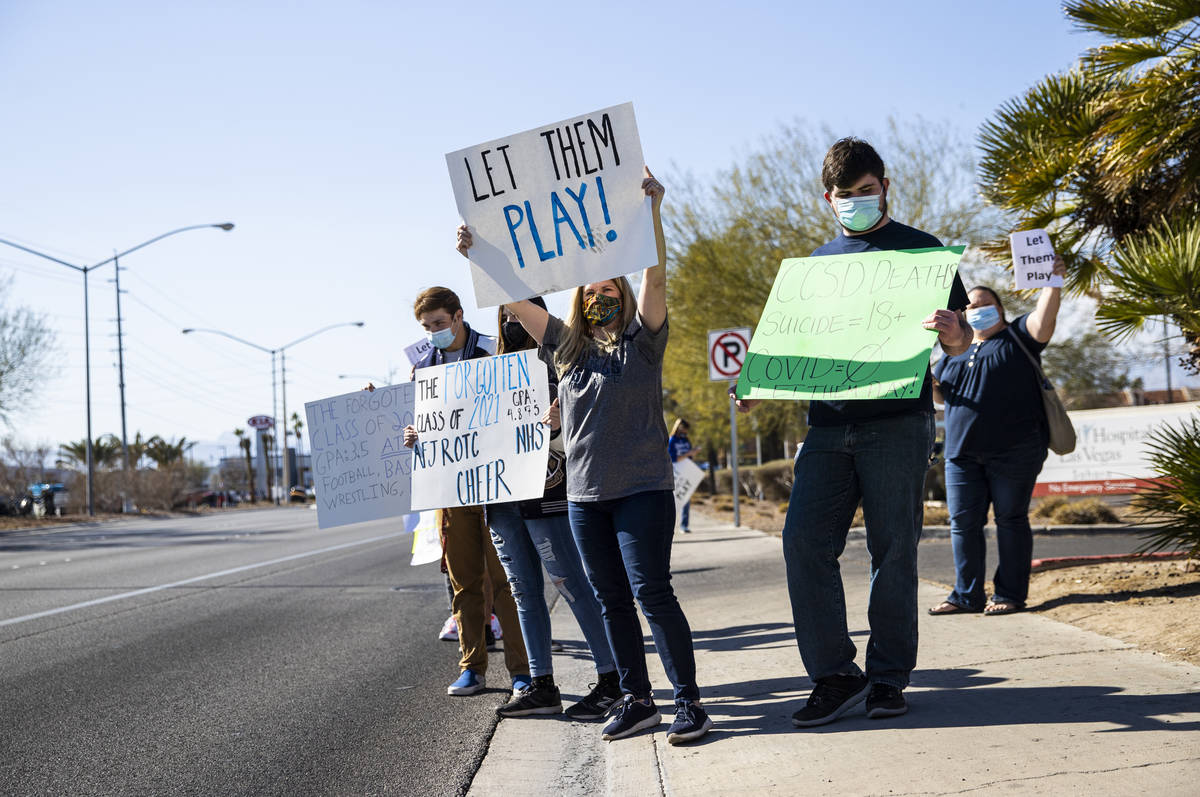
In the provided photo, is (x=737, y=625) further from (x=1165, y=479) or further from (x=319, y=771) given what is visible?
(x=319, y=771)

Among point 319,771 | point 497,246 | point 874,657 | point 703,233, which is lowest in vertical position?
point 319,771

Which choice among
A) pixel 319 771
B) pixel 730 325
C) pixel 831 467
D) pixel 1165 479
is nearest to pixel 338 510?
pixel 319 771

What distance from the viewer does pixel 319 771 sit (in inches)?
177

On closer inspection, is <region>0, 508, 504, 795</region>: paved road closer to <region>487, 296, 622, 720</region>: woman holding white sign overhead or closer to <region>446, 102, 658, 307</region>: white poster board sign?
<region>487, 296, 622, 720</region>: woman holding white sign overhead

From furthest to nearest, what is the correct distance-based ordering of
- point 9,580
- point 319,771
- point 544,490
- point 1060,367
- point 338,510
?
1. point 1060,367
2. point 9,580
3. point 338,510
4. point 544,490
5. point 319,771

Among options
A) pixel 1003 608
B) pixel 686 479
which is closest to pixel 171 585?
pixel 686 479

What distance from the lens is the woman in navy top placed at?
248 inches

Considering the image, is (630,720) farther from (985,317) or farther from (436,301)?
(985,317)

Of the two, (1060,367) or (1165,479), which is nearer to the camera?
(1165,479)

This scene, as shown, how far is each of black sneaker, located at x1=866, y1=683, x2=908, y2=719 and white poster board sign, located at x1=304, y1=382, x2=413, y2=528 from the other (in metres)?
2.78

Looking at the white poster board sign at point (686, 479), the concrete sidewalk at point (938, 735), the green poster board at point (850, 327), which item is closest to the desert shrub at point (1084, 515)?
the white poster board sign at point (686, 479)

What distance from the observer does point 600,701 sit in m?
5.04

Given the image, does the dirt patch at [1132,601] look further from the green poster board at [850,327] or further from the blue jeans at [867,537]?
the green poster board at [850,327]

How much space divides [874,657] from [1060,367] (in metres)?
26.6
